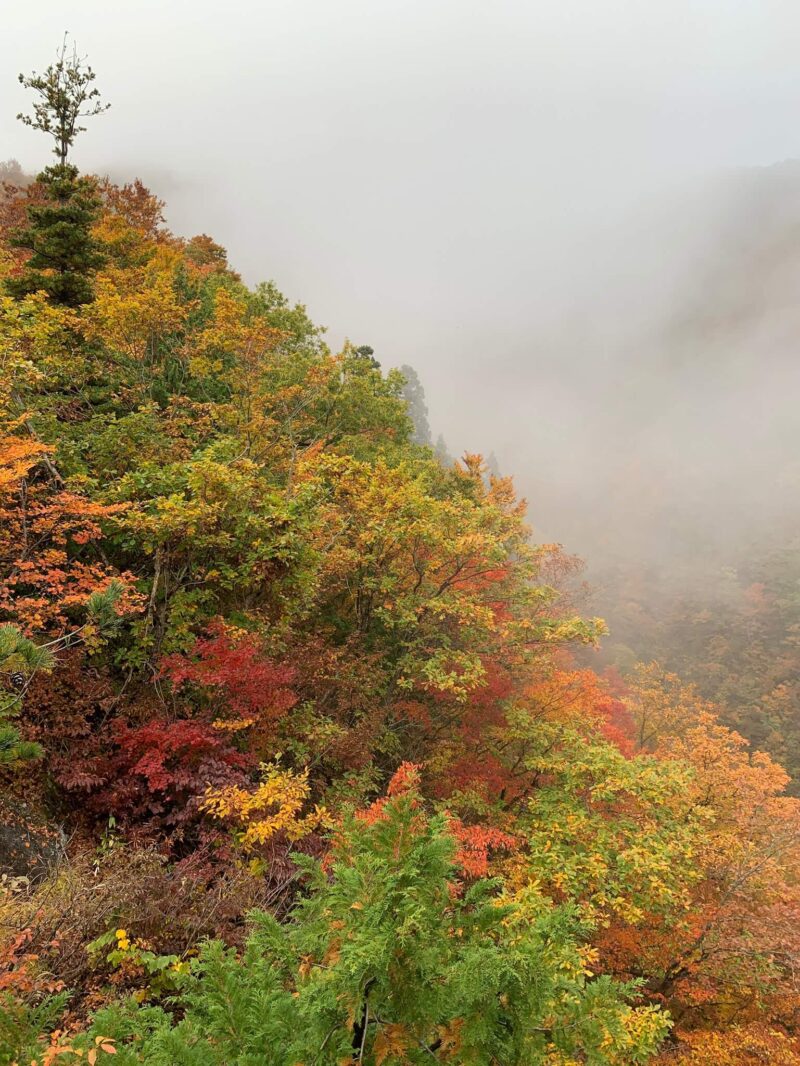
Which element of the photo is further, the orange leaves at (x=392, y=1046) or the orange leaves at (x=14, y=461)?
the orange leaves at (x=14, y=461)

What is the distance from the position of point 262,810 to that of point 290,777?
36.8 inches

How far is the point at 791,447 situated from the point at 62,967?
533ft

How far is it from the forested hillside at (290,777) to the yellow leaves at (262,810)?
58 mm

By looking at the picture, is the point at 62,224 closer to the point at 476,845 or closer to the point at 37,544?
the point at 37,544

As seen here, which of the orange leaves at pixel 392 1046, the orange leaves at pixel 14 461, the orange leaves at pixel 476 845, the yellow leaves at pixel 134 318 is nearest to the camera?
the orange leaves at pixel 392 1046

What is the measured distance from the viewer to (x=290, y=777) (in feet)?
29.3

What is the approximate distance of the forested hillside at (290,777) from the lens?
280 cm

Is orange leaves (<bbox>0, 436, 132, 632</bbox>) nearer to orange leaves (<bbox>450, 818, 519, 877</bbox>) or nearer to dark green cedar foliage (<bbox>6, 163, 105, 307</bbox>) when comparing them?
orange leaves (<bbox>450, 818, 519, 877</bbox>)

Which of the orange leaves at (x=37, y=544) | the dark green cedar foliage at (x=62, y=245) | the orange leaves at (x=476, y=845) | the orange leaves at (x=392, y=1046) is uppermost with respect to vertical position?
the dark green cedar foliage at (x=62, y=245)

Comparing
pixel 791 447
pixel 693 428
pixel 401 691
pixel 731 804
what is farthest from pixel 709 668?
pixel 693 428

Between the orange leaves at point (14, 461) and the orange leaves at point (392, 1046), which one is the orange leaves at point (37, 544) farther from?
the orange leaves at point (392, 1046)

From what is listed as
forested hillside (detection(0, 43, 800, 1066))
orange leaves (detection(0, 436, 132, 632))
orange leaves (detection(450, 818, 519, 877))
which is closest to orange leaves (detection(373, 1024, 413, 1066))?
forested hillside (detection(0, 43, 800, 1066))

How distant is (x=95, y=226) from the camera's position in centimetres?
2534

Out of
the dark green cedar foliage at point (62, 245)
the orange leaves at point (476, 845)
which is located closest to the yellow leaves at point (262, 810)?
the orange leaves at point (476, 845)
